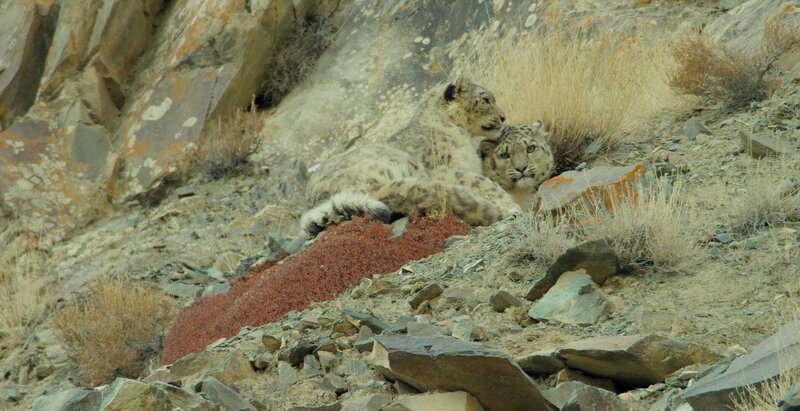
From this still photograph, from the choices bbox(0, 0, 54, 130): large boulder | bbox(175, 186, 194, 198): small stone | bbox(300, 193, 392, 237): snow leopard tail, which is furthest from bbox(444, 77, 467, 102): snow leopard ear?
bbox(0, 0, 54, 130): large boulder

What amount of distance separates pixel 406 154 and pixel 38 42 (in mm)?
8413

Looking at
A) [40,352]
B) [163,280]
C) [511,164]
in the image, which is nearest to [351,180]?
[511,164]

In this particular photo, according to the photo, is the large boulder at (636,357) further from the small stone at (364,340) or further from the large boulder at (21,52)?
the large boulder at (21,52)

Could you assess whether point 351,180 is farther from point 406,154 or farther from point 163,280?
point 163,280

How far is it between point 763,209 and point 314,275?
3.44 m

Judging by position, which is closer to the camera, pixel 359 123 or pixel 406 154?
pixel 406 154

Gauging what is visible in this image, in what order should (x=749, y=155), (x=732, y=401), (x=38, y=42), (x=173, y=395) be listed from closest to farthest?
(x=732, y=401), (x=173, y=395), (x=749, y=155), (x=38, y=42)

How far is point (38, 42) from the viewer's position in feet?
52.5

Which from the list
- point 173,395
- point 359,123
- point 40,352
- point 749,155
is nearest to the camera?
point 173,395

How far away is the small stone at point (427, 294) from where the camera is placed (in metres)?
6.48

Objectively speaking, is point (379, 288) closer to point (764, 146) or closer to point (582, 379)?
point (582, 379)

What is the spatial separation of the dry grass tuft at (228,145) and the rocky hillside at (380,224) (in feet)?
0.15

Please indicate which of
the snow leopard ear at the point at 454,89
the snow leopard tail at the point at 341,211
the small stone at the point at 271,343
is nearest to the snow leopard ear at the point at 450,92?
the snow leopard ear at the point at 454,89

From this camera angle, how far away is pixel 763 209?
629cm
